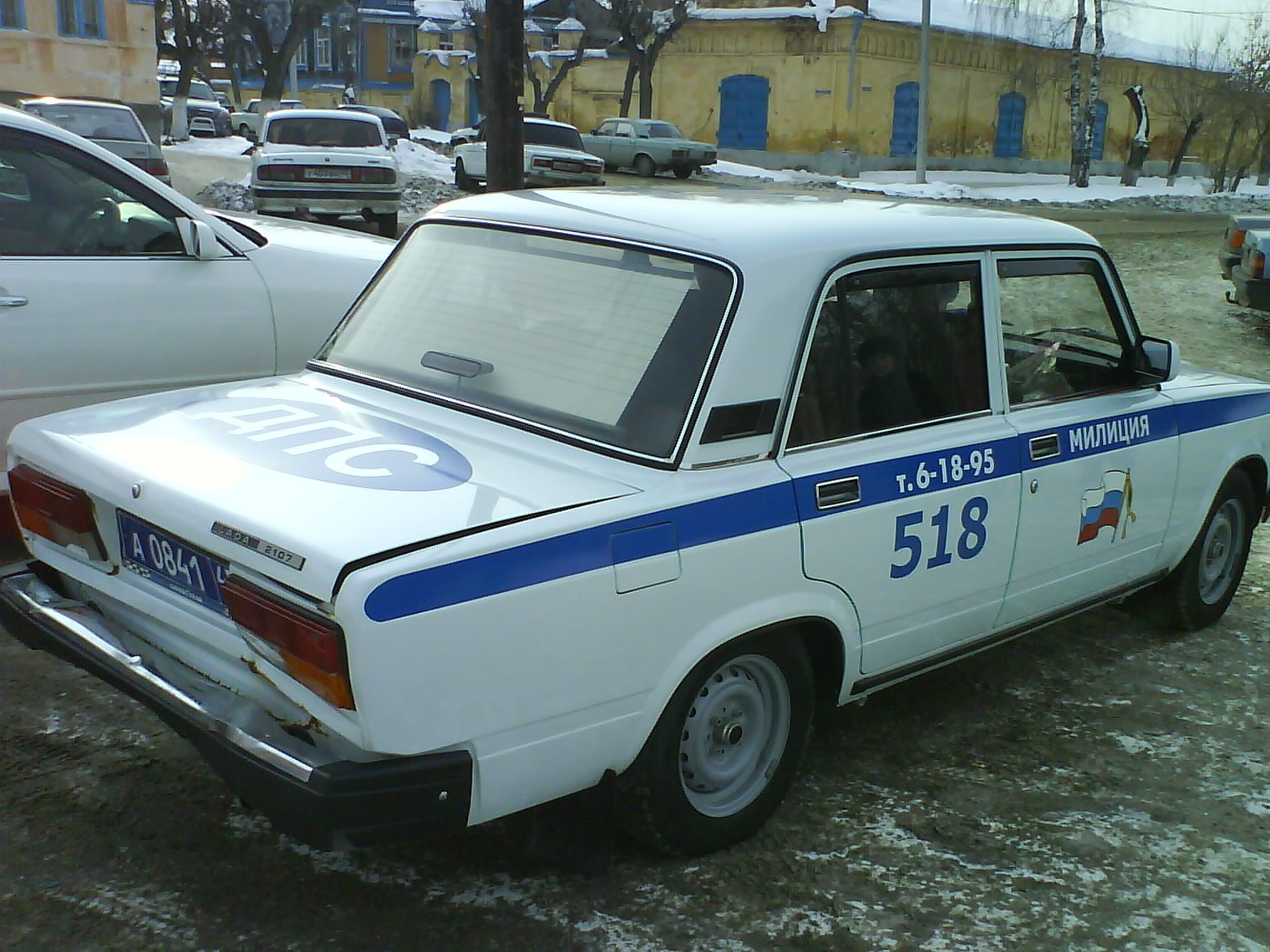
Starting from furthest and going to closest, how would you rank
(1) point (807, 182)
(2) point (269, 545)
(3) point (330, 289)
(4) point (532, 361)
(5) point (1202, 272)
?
1. (1) point (807, 182)
2. (5) point (1202, 272)
3. (3) point (330, 289)
4. (4) point (532, 361)
5. (2) point (269, 545)

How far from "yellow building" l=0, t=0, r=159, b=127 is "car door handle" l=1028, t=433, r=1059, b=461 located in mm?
32896

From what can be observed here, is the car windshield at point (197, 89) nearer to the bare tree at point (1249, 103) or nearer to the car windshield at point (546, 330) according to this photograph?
the bare tree at point (1249, 103)

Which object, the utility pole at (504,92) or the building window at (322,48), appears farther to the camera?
the building window at (322,48)

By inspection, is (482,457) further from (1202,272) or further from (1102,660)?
(1202,272)

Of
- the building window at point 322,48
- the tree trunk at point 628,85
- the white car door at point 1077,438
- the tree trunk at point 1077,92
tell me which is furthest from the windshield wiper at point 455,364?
the building window at point 322,48

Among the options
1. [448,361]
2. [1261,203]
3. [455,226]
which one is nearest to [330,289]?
[455,226]

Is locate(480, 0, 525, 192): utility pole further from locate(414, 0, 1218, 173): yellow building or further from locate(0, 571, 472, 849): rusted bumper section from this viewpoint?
locate(414, 0, 1218, 173): yellow building

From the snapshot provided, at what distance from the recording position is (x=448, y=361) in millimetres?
3523

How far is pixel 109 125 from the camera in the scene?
17.3m

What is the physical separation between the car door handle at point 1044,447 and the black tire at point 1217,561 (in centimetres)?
123

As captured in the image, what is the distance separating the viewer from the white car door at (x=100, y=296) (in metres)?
4.93

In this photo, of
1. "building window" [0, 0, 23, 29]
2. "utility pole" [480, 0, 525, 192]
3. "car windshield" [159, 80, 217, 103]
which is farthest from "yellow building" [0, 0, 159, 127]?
"car windshield" [159, 80, 217, 103]

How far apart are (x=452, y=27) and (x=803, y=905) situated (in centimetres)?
5738

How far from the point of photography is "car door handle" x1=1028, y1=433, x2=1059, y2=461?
379 cm
